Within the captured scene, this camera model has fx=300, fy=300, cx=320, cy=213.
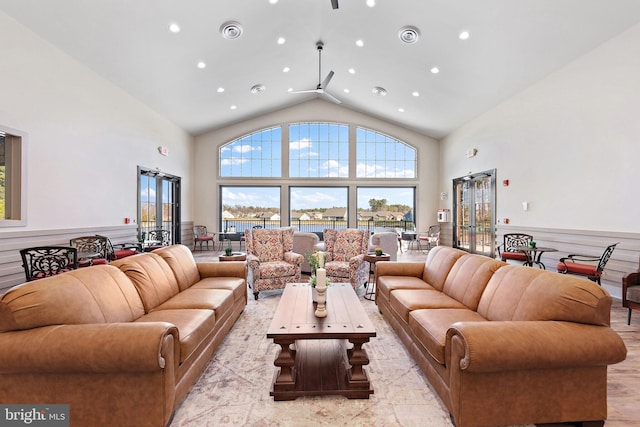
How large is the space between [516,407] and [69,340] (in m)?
2.42

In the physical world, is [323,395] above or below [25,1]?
below

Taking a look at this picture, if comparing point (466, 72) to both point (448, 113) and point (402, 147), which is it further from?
point (402, 147)

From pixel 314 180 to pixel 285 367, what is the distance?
7.81 metres

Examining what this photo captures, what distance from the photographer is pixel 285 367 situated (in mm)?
2094

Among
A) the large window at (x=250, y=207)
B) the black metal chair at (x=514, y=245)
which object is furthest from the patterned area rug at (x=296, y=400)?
the large window at (x=250, y=207)

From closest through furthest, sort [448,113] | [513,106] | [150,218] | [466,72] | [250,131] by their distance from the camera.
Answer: [466,72]
[513,106]
[150,218]
[448,113]
[250,131]

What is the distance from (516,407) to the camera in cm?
167

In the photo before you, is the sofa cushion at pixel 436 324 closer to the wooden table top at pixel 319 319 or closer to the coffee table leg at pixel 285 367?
the wooden table top at pixel 319 319

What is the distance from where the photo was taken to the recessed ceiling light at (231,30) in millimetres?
4828

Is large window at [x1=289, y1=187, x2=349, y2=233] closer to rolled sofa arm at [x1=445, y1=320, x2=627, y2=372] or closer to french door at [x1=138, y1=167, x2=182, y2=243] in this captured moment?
A: french door at [x1=138, y1=167, x2=182, y2=243]

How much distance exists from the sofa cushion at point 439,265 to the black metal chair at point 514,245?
2.21m

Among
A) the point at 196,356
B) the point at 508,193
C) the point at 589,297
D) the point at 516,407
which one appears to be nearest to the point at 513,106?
the point at 508,193

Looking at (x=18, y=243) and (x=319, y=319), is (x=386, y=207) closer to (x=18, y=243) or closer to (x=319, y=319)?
(x=319, y=319)

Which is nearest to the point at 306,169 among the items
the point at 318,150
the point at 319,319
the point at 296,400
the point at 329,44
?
the point at 318,150
